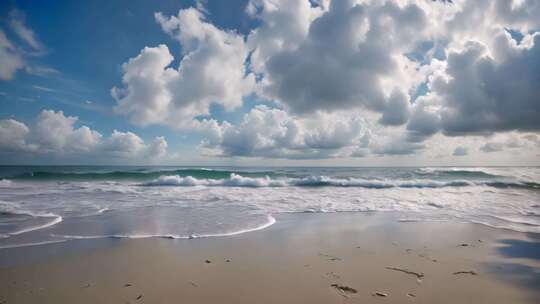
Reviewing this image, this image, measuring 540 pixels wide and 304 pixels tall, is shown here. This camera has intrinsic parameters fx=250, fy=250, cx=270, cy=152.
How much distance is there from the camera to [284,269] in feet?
12.6

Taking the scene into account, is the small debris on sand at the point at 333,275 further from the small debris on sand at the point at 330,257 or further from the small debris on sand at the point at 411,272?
the small debris on sand at the point at 411,272

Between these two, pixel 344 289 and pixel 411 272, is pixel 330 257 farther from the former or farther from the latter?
pixel 411 272

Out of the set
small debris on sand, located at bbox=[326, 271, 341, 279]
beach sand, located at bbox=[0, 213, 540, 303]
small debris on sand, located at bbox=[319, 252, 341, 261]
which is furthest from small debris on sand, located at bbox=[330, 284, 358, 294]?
small debris on sand, located at bbox=[319, 252, 341, 261]

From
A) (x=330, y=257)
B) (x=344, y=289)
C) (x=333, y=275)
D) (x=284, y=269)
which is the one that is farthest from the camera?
(x=330, y=257)

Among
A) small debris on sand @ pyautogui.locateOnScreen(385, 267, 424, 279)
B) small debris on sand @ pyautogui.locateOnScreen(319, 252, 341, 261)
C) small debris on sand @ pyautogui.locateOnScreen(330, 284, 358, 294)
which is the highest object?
small debris on sand @ pyautogui.locateOnScreen(330, 284, 358, 294)

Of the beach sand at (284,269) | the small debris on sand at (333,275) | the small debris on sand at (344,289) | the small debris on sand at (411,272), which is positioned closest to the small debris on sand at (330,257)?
the beach sand at (284,269)

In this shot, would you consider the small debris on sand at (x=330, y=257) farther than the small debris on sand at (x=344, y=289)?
Yes

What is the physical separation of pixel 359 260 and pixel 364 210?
5.22 metres

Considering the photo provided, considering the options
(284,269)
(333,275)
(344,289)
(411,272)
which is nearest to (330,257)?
(333,275)

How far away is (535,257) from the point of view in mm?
4465

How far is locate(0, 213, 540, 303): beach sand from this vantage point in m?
3.10

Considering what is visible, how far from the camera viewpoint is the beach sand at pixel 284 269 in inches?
122

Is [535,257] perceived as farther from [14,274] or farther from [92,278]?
[14,274]

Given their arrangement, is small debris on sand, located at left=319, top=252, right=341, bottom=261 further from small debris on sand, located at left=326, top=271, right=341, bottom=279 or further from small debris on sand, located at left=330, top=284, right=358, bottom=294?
small debris on sand, located at left=330, top=284, right=358, bottom=294
